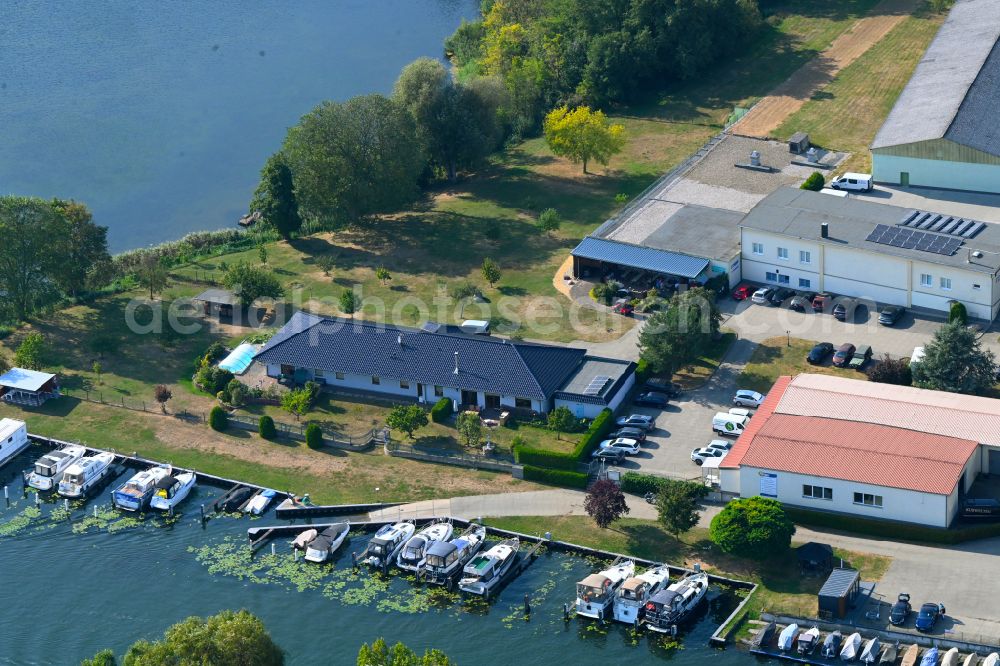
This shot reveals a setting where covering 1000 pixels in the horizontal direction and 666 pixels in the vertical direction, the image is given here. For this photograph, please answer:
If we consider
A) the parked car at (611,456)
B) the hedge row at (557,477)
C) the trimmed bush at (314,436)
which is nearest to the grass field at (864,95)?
the parked car at (611,456)

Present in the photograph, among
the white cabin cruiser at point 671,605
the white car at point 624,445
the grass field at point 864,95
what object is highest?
the grass field at point 864,95

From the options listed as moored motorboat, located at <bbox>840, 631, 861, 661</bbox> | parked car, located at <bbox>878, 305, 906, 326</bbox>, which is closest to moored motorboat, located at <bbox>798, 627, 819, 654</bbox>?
moored motorboat, located at <bbox>840, 631, 861, 661</bbox>

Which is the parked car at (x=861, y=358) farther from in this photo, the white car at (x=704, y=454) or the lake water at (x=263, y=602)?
the lake water at (x=263, y=602)

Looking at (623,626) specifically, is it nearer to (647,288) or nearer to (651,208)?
(647,288)

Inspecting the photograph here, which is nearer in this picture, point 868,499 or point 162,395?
point 868,499

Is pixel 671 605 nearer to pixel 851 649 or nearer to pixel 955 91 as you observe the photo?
pixel 851 649

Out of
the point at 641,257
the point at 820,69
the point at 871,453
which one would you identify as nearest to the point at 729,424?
the point at 871,453
